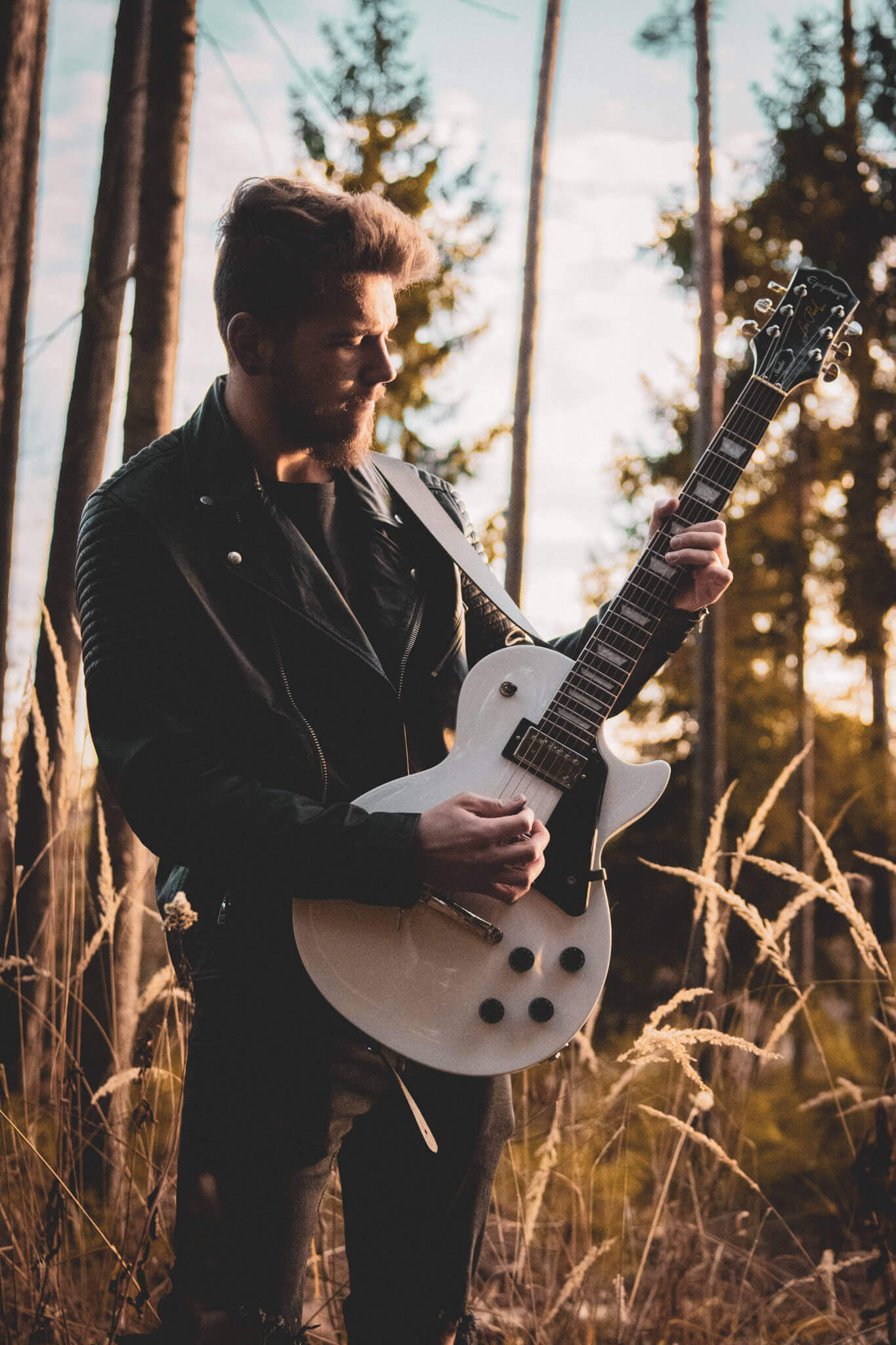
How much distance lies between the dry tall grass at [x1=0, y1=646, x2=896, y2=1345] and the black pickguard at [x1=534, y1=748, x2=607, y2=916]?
1.13ft

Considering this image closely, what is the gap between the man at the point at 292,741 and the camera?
1.56m

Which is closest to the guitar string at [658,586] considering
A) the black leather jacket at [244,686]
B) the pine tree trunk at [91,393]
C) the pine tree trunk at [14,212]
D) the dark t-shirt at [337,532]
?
the black leather jacket at [244,686]

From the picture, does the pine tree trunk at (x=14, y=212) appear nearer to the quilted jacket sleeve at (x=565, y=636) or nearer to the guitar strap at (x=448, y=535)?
the guitar strap at (x=448, y=535)

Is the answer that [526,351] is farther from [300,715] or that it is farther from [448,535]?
[300,715]

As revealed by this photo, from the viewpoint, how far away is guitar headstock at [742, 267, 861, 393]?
2057mm

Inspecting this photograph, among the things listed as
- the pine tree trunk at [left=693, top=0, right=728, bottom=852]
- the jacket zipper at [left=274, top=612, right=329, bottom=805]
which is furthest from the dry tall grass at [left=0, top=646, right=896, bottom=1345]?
the pine tree trunk at [left=693, top=0, right=728, bottom=852]

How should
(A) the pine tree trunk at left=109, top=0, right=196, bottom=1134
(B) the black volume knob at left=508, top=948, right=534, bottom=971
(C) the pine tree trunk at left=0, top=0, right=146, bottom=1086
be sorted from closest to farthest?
(B) the black volume knob at left=508, top=948, right=534, bottom=971 → (A) the pine tree trunk at left=109, top=0, right=196, bottom=1134 → (C) the pine tree trunk at left=0, top=0, right=146, bottom=1086

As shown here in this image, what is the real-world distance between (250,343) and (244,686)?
64 centimetres

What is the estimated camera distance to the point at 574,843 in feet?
5.70

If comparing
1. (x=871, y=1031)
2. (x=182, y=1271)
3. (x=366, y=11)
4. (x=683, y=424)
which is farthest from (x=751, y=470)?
(x=182, y=1271)

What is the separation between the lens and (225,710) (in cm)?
171

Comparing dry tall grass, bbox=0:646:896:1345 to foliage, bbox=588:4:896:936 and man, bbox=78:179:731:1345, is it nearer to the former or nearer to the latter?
man, bbox=78:179:731:1345

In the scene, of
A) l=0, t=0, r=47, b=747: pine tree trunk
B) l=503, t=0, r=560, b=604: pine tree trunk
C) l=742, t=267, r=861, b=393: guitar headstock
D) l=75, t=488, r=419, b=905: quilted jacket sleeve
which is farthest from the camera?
l=503, t=0, r=560, b=604: pine tree trunk

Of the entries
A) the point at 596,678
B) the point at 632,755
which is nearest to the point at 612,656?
the point at 596,678
